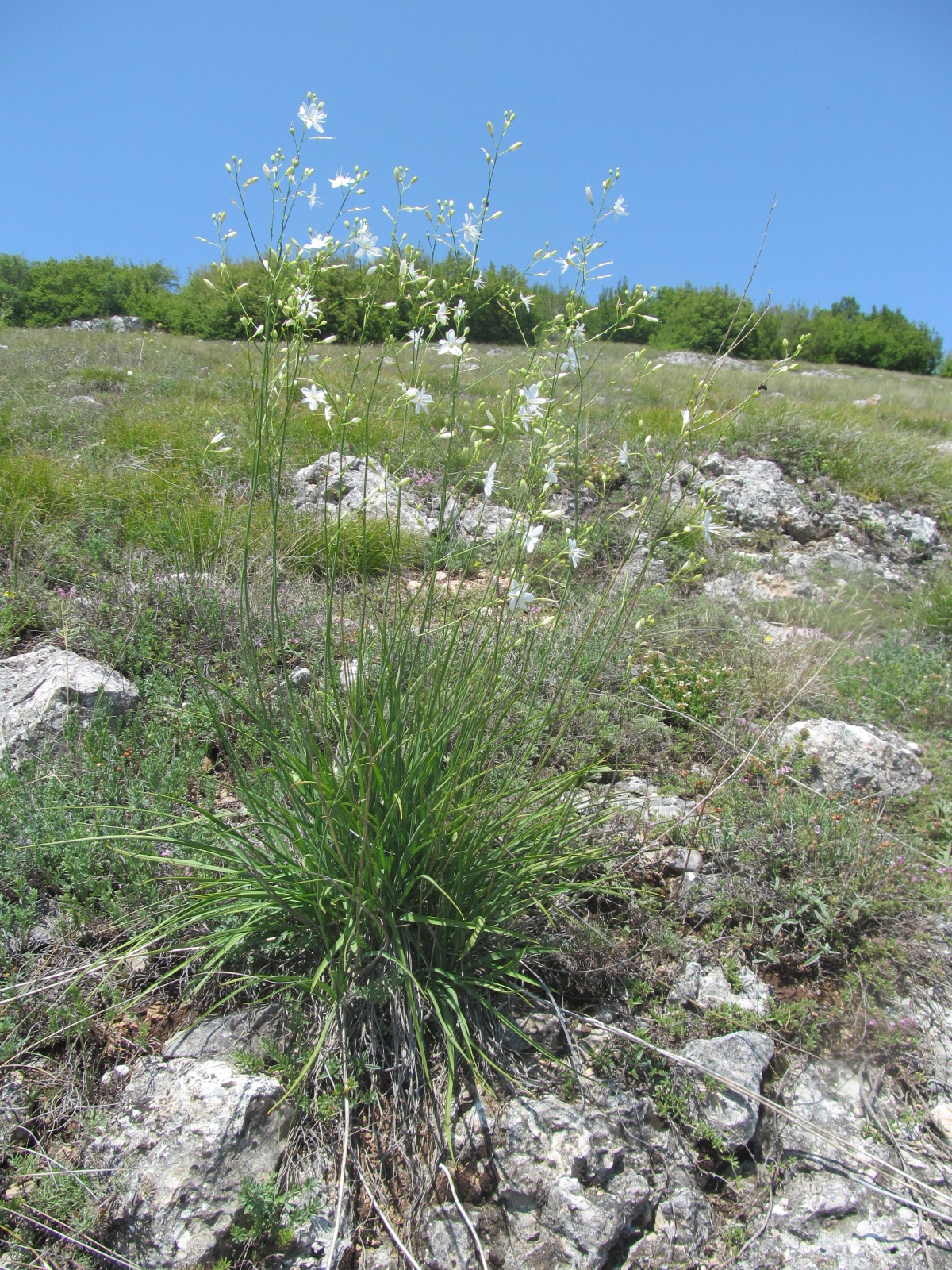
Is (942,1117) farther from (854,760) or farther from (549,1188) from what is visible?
(854,760)

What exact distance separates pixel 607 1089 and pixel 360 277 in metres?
2.67

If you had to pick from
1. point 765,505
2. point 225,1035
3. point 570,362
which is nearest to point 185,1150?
point 225,1035

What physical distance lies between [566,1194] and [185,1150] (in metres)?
1.01

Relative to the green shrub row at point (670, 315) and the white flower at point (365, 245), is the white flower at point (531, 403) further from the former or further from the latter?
the green shrub row at point (670, 315)

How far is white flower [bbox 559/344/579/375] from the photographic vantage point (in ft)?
6.48

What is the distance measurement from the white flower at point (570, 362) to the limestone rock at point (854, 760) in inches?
91.3

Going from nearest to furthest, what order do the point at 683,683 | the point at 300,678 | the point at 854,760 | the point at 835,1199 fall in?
the point at 835,1199 → the point at 854,760 → the point at 300,678 → the point at 683,683

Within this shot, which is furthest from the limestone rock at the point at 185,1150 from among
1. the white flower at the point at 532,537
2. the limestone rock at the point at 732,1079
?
the white flower at the point at 532,537

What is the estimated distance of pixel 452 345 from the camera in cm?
198

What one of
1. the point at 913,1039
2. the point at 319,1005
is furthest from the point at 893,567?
the point at 319,1005

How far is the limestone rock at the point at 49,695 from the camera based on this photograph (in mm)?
2830

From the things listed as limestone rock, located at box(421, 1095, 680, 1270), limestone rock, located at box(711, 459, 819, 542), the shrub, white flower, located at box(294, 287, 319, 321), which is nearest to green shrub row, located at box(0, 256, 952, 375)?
the shrub

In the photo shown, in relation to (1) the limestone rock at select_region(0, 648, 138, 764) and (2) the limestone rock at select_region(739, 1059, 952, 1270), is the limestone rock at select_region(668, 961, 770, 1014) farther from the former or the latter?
(1) the limestone rock at select_region(0, 648, 138, 764)

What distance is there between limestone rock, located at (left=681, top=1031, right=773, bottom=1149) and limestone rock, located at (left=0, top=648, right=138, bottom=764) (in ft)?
8.85
